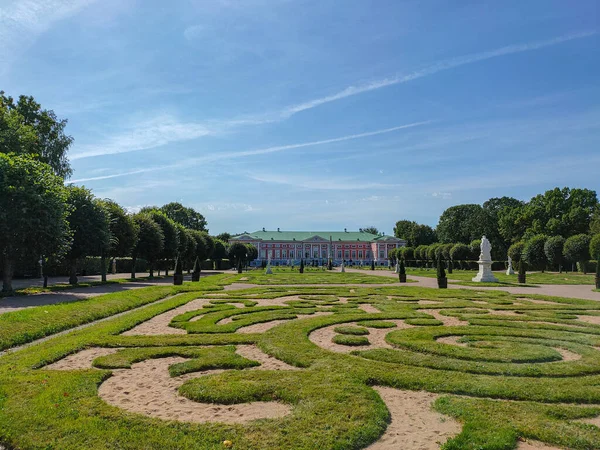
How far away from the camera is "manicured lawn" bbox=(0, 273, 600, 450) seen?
13.5 ft

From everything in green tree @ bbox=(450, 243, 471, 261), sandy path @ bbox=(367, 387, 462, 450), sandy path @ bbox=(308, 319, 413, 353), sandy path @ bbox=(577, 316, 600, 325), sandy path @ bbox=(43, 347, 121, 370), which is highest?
green tree @ bbox=(450, 243, 471, 261)

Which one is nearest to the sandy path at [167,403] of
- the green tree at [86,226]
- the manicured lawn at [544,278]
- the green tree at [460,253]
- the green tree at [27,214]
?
the green tree at [27,214]

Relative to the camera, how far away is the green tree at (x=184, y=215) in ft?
289

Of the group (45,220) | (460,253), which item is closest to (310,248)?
(460,253)

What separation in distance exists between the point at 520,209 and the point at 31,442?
79.0 metres

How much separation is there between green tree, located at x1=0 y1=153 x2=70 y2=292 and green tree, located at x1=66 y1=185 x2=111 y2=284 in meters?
→ 4.98

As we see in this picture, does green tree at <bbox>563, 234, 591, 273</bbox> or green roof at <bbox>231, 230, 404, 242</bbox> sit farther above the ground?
green roof at <bbox>231, 230, 404, 242</bbox>

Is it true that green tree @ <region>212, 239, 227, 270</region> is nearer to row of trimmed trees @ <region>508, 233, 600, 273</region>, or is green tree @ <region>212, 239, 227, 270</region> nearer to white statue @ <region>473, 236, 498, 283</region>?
row of trimmed trees @ <region>508, 233, 600, 273</region>

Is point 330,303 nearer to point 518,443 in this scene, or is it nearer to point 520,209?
point 518,443

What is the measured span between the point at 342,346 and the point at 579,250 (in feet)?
166

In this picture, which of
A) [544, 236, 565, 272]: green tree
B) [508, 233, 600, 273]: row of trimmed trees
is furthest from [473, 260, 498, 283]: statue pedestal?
[544, 236, 565, 272]: green tree

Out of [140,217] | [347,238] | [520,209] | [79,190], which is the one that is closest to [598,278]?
[79,190]

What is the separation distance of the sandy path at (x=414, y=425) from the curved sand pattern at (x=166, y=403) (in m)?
1.15

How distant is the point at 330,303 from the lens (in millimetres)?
15477
